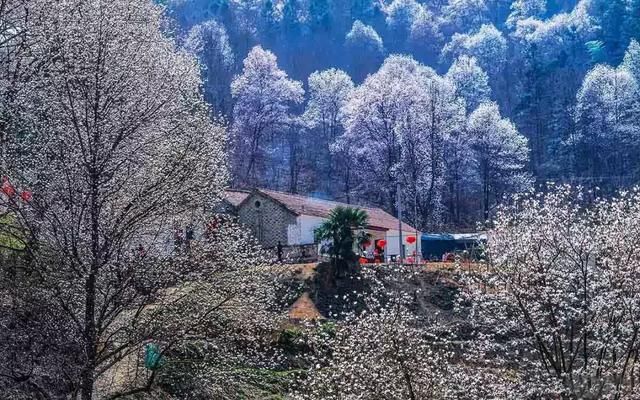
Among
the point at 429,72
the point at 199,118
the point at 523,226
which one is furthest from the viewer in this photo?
the point at 429,72

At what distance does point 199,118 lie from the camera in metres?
12.3

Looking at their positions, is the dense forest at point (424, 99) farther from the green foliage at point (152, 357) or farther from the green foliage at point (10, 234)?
the green foliage at point (152, 357)

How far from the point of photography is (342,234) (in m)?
24.9

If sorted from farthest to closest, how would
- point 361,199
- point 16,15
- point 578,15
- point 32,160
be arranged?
1. point 578,15
2. point 361,199
3. point 16,15
4. point 32,160

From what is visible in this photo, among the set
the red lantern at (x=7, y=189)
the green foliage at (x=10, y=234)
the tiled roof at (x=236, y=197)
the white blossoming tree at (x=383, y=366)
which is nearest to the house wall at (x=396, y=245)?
the tiled roof at (x=236, y=197)

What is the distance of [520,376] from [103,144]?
7957 mm

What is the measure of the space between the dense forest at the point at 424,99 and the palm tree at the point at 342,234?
23.4ft

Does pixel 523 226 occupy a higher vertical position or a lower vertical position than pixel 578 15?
lower

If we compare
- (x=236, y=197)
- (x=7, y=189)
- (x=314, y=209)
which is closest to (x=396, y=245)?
(x=314, y=209)

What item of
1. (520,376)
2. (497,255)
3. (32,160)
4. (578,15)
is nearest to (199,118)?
(32,160)

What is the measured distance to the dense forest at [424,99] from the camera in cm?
4694

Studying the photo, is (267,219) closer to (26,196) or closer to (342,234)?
(342,234)

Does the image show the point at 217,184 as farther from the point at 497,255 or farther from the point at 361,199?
the point at 361,199

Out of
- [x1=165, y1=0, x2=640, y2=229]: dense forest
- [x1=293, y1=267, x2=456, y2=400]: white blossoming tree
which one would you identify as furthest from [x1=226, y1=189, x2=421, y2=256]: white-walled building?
[x1=293, y1=267, x2=456, y2=400]: white blossoming tree
